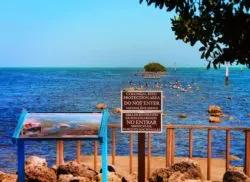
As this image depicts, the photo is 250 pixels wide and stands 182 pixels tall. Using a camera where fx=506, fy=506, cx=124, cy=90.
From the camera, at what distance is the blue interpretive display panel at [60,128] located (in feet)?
30.2

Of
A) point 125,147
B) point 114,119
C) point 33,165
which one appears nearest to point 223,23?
point 33,165

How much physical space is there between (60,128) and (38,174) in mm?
2210

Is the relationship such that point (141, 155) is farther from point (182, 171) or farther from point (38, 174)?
point (38, 174)

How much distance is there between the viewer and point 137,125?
372 inches

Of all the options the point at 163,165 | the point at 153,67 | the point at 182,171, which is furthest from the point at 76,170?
the point at 153,67

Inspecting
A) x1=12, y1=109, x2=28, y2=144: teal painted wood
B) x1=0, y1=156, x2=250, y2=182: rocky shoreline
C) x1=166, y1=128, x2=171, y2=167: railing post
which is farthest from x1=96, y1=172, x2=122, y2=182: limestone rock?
x1=12, y1=109, x2=28, y2=144: teal painted wood

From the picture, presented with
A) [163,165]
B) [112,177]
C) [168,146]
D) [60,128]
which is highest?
[60,128]

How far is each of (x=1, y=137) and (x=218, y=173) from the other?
16.4m

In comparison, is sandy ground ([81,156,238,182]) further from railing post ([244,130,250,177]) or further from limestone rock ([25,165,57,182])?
limestone rock ([25,165,57,182])

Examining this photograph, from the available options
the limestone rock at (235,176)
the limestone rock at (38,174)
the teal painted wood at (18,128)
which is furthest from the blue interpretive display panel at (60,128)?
the limestone rock at (235,176)

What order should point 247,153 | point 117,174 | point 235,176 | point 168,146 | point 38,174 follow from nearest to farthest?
point 235,176, point 38,174, point 117,174, point 247,153, point 168,146

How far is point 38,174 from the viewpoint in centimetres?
1120

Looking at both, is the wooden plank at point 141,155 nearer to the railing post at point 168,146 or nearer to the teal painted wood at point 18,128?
the teal painted wood at point 18,128

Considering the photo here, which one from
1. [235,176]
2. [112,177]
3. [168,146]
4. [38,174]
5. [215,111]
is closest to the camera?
[235,176]
